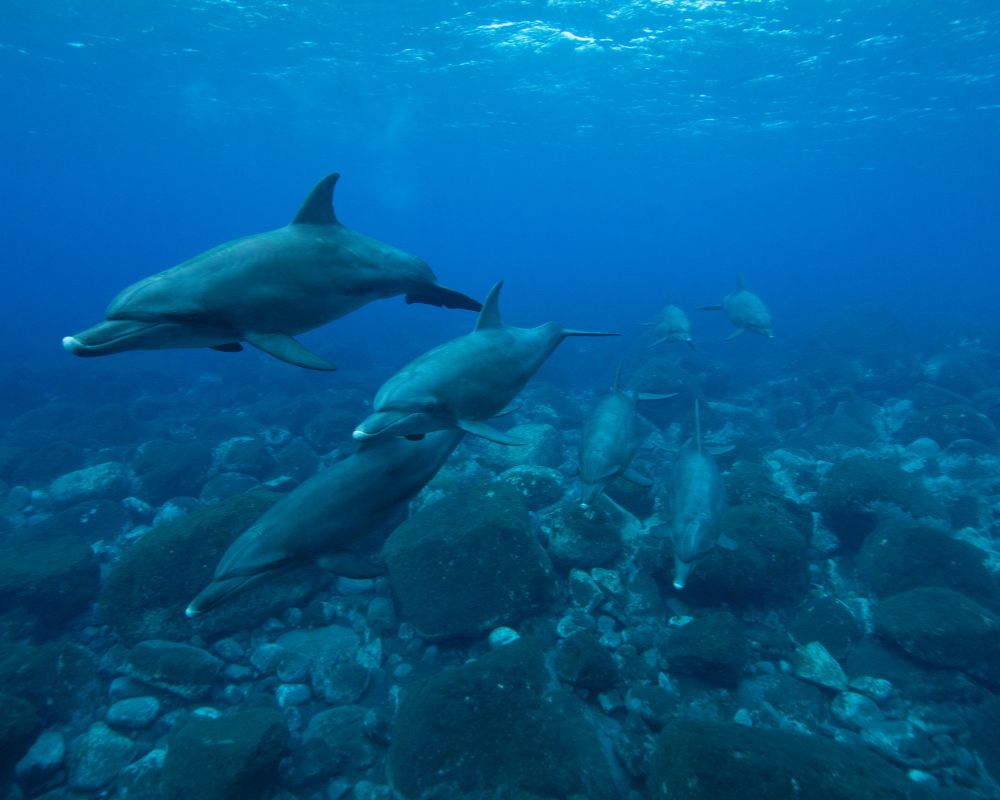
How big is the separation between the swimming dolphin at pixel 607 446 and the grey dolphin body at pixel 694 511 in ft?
2.54

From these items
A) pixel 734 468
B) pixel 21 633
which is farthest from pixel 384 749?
pixel 734 468

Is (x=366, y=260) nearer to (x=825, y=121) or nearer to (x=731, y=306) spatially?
(x=731, y=306)

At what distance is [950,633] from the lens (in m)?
6.38

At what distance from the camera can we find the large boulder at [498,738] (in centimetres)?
466

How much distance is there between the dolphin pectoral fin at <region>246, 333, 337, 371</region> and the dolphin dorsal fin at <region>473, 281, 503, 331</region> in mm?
1908

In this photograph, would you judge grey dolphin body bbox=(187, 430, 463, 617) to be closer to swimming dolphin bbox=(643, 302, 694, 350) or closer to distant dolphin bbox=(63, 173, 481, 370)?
distant dolphin bbox=(63, 173, 481, 370)

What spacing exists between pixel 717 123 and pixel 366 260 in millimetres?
53871

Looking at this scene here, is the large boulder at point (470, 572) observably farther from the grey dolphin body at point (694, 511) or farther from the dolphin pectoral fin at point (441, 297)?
the dolphin pectoral fin at point (441, 297)

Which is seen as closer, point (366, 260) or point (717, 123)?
point (366, 260)

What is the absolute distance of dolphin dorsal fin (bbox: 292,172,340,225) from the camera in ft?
13.9

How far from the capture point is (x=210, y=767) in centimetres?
476

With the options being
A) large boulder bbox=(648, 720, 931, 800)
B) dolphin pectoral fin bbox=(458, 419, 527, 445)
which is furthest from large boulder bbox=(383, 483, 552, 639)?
dolphin pectoral fin bbox=(458, 419, 527, 445)

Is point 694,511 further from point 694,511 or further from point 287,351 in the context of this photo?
point 287,351

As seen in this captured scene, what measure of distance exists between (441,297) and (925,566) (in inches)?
327
